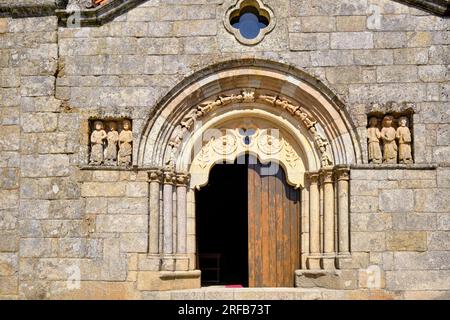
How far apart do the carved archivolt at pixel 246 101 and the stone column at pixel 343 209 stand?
267 millimetres

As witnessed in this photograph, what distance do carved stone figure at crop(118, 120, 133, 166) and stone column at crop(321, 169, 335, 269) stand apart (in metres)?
2.34

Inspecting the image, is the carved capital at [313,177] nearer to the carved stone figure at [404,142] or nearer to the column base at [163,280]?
the carved stone figure at [404,142]

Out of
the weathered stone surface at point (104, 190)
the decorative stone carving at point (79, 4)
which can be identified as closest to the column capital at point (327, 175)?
the weathered stone surface at point (104, 190)

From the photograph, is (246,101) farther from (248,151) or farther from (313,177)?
(313,177)

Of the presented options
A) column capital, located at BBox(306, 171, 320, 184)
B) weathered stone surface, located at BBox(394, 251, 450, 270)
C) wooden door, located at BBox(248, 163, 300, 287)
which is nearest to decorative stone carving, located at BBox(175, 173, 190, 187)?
wooden door, located at BBox(248, 163, 300, 287)

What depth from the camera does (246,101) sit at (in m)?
8.09

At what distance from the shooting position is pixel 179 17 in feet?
26.0

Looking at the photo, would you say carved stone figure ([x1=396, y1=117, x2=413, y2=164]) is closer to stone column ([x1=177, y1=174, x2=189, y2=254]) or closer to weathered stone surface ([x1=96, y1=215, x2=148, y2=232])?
stone column ([x1=177, y1=174, x2=189, y2=254])

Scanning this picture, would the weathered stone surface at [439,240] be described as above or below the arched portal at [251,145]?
below

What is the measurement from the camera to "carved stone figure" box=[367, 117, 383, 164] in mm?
7668

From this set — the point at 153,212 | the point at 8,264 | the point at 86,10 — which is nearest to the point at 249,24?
the point at 86,10

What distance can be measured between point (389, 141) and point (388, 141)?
12 mm

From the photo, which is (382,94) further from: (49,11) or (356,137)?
(49,11)

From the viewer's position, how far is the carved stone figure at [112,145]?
7758 millimetres
